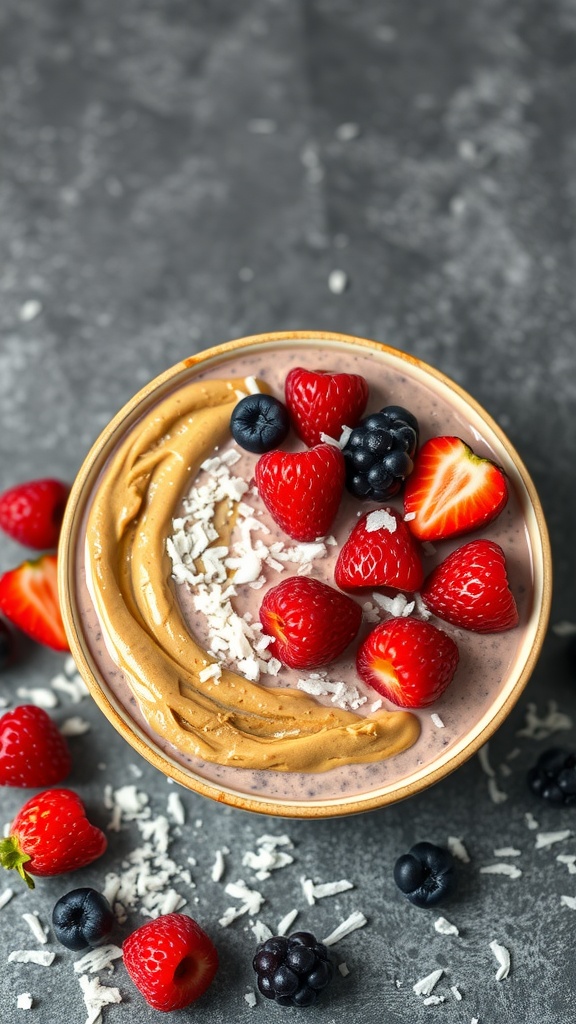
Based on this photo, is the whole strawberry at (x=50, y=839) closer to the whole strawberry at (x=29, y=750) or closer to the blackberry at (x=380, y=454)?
the whole strawberry at (x=29, y=750)

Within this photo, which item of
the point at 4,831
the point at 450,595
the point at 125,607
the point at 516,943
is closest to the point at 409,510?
the point at 450,595

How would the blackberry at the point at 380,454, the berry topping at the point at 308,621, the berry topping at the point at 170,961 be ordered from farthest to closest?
the berry topping at the point at 170,961, the blackberry at the point at 380,454, the berry topping at the point at 308,621

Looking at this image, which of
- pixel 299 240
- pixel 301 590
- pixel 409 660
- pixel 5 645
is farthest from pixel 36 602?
pixel 299 240

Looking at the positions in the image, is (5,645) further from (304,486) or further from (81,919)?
(304,486)

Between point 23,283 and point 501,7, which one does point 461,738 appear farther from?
point 501,7

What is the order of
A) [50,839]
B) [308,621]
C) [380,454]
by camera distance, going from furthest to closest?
[50,839]
[380,454]
[308,621]

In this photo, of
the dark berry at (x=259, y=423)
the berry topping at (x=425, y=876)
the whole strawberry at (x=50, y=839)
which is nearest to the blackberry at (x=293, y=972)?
the berry topping at (x=425, y=876)
